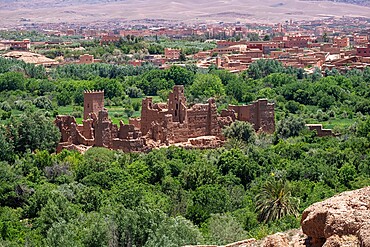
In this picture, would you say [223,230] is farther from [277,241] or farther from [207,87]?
Result: [207,87]

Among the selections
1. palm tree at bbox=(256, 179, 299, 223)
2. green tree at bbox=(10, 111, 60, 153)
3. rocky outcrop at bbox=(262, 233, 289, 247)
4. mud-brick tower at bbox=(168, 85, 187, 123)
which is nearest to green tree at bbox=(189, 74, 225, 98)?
mud-brick tower at bbox=(168, 85, 187, 123)

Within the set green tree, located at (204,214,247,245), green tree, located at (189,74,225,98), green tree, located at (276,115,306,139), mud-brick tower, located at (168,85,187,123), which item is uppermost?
green tree, located at (204,214,247,245)

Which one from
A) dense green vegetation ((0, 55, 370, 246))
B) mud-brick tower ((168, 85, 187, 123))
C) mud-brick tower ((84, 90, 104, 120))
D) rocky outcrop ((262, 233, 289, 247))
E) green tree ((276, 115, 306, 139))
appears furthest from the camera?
mud-brick tower ((84, 90, 104, 120))

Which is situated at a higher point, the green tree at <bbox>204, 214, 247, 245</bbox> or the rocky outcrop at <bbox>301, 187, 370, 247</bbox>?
the rocky outcrop at <bbox>301, 187, 370, 247</bbox>

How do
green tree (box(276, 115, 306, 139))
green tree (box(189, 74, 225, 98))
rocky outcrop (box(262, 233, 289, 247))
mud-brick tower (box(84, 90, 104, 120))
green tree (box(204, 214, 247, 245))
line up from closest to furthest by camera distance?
1. rocky outcrop (box(262, 233, 289, 247))
2. green tree (box(204, 214, 247, 245))
3. green tree (box(276, 115, 306, 139))
4. mud-brick tower (box(84, 90, 104, 120))
5. green tree (box(189, 74, 225, 98))

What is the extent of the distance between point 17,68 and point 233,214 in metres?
55.1

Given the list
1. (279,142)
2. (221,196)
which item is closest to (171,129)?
(279,142)

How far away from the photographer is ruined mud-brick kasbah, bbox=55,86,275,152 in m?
36.2

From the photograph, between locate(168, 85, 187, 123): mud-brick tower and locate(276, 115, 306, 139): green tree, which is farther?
Answer: locate(276, 115, 306, 139): green tree

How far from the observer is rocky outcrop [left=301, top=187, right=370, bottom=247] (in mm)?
10117

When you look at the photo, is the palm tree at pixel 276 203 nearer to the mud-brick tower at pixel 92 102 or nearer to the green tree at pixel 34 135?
the green tree at pixel 34 135

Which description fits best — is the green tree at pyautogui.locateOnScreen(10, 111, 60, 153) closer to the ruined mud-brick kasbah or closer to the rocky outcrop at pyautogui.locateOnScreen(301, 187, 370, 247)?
the ruined mud-brick kasbah

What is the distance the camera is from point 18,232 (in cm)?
2236

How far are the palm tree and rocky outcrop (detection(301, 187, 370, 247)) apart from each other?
11.7m
